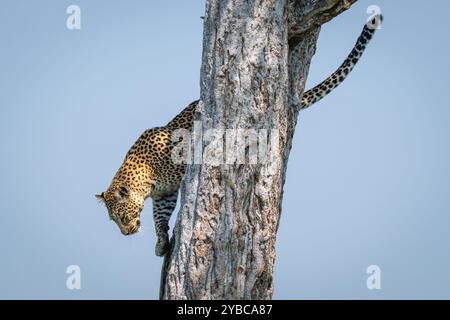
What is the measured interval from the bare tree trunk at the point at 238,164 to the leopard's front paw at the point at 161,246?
6.99ft

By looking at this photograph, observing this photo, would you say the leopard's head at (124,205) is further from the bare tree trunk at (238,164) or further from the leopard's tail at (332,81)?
the bare tree trunk at (238,164)

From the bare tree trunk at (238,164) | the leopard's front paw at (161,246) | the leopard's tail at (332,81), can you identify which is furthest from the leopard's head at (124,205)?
the bare tree trunk at (238,164)

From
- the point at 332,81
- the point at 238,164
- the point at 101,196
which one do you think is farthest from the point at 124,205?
the point at 238,164

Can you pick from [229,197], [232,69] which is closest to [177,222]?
[229,197]

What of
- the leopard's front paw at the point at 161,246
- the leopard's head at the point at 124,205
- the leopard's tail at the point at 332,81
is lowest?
the leopard's front paw at the point at 161,246

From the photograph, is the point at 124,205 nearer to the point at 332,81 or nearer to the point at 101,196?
the point at 101,196

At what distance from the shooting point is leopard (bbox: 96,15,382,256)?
42.0ft

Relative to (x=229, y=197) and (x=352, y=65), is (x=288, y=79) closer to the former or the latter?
(x=229, y=197)

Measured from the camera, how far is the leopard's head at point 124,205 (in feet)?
43.5

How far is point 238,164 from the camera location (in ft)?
31.9

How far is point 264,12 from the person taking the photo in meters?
9.85

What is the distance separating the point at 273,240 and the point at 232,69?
189 centimetres

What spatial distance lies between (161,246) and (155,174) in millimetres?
1289

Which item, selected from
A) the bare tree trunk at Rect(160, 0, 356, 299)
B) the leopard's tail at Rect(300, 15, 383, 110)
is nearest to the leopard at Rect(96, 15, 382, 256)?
the leopard's tail at Rect(300, 15, 383, 110)
